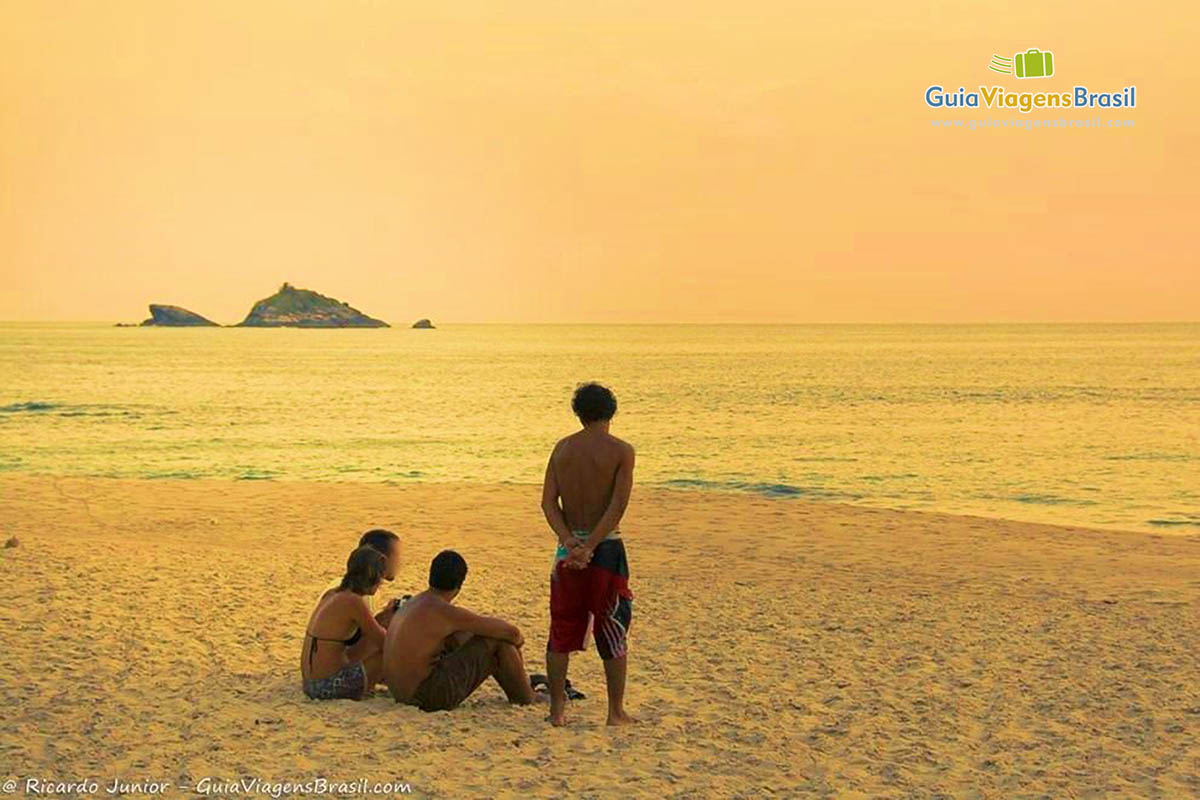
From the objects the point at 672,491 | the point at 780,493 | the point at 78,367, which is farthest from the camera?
the point at 78,367

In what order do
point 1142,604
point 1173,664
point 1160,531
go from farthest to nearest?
point 1160,531, point 1142,604, point 1173,664

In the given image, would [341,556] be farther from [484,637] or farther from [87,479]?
[87,479]

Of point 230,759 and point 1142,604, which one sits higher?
point 230,759

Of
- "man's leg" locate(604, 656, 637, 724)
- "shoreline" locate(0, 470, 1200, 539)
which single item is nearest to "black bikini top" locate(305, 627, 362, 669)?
"man's leg" locate(604, 656, 637, 724)

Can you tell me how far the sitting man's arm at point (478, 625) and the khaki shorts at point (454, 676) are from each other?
112 millimetres

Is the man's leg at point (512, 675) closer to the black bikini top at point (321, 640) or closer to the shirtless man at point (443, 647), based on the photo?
the shirtless man at point (443, 647)

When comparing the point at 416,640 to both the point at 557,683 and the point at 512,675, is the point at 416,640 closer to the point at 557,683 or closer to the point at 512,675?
the point at 512,675

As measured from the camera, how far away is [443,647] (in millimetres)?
7191

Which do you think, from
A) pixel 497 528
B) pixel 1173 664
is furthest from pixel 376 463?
pixel 1173 664

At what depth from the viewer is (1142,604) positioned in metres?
11.2

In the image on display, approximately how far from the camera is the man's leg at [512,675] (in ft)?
23.8

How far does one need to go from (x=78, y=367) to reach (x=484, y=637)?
94425 mm

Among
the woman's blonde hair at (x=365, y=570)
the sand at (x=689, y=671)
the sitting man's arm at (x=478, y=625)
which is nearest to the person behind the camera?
the sand at (x=689, y=671)

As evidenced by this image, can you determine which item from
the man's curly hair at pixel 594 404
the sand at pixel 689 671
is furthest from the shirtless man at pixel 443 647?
the man's curly hair at pixel 594 404
